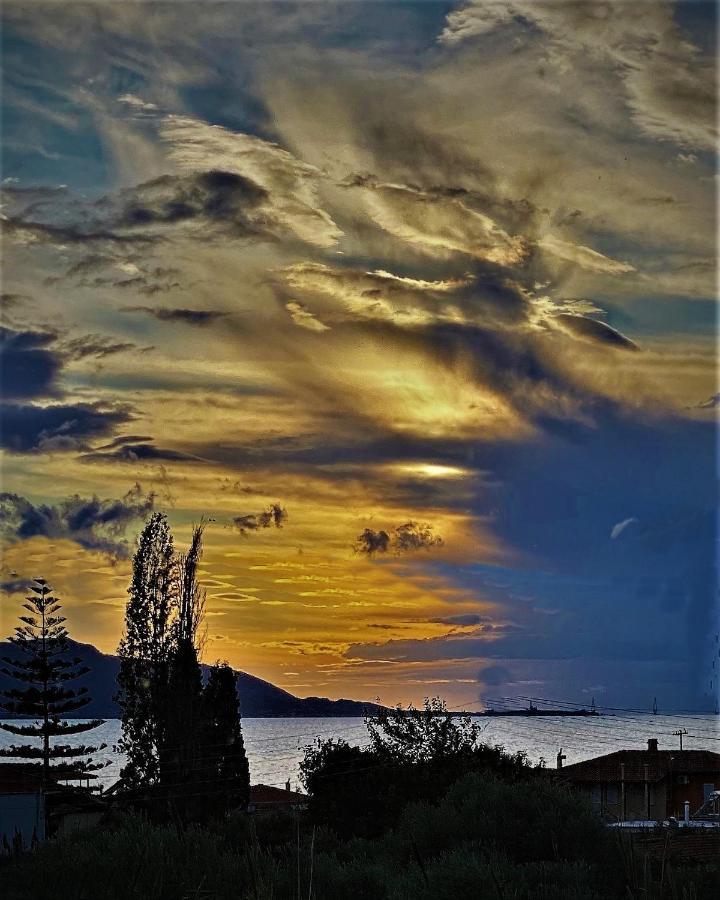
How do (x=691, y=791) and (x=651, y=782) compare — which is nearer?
(x=651, y=782)

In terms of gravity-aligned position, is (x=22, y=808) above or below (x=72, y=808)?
above

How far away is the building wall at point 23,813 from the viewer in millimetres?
42906

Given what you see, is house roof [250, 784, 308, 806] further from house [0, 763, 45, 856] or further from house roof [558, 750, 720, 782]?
house [0, 763, 45, 856]

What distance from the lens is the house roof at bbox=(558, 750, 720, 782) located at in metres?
56.2

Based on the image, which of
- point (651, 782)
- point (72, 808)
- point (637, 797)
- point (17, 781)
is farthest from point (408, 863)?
point (637, 797)

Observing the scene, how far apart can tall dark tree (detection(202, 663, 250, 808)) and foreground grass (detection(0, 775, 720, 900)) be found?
17.9 m

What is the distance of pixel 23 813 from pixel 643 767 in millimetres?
30091

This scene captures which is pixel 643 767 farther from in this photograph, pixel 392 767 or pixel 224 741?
pixel 392 767

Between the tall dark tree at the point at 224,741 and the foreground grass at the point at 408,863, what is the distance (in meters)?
17.9

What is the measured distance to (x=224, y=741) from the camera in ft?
144

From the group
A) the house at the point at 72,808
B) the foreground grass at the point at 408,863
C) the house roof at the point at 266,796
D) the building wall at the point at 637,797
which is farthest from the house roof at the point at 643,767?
the foreground grass at the point at 408,863

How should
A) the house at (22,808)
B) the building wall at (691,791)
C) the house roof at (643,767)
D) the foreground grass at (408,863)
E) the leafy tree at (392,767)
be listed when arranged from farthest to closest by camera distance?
the building wall at (691,791) < the house roof at (643,767) < the house at (22,808) < the leafy tree at (392,767) < the foreground grass at (408,863)

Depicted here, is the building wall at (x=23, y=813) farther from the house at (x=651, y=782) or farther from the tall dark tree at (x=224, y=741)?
the house at (x=651, y=782)

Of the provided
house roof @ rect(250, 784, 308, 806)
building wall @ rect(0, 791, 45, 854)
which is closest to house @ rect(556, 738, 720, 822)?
house roof @ rect(250, 784, 308, 806)
